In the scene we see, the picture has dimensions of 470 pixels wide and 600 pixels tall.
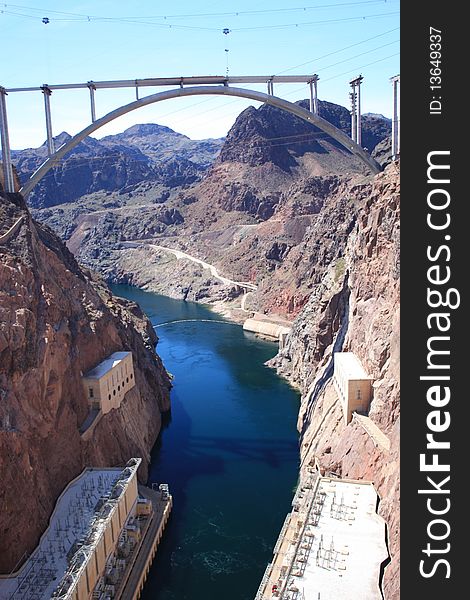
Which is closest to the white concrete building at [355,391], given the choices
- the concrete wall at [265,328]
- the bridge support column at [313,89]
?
the bridge support column at [313,89]

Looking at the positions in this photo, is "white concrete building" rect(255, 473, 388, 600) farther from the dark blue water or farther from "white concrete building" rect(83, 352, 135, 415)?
"white concrete building" rect(83, 352, 135, 415)

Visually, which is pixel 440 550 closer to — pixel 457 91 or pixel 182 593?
pixel 457 91

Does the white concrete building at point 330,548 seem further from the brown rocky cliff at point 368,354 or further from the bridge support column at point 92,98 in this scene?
the bridge support column at point 92,98

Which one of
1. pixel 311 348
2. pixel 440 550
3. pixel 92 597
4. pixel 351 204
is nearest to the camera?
pixel 440 550

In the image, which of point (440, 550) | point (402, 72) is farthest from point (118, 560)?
point (402, 72)

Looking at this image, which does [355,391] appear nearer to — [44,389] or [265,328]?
[44,389]
